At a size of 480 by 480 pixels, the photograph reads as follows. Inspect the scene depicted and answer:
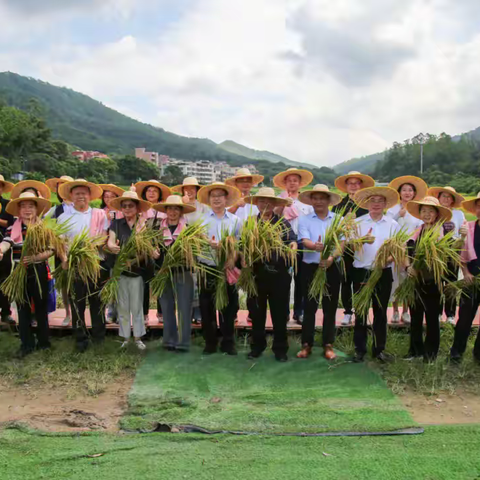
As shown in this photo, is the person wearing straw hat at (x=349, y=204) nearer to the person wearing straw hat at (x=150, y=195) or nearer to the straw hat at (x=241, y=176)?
the straw hat at (x=241, y=176)

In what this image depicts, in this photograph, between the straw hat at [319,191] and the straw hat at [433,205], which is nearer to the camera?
the straw hat at [433,205]

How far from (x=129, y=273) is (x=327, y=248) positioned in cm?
219

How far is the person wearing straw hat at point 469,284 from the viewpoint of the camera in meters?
4.59

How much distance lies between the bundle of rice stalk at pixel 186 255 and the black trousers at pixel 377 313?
1.56 m

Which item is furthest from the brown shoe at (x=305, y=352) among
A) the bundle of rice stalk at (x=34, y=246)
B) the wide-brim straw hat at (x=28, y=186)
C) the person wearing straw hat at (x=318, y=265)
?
the wide-brim straw hat at (x=28, y=186)

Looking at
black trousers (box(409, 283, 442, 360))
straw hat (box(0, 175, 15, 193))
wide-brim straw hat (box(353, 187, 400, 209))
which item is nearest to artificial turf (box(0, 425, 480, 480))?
black trousers (box(409, 283, 442, 360))

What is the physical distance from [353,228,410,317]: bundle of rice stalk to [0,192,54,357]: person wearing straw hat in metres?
3.29

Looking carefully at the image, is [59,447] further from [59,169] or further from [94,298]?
[59,169]

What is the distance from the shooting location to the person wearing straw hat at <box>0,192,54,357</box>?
4.96 m

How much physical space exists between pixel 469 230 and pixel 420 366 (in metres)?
1.48

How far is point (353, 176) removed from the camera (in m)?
5.68

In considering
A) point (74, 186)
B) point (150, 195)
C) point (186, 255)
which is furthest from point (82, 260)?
point (150, 195)

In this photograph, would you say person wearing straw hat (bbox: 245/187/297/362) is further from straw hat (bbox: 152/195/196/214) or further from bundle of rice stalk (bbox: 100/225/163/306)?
bundle of rice stalk (bbox: 100/225/163/306)

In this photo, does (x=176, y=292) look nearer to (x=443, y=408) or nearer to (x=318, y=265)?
(x=318, y=265)
